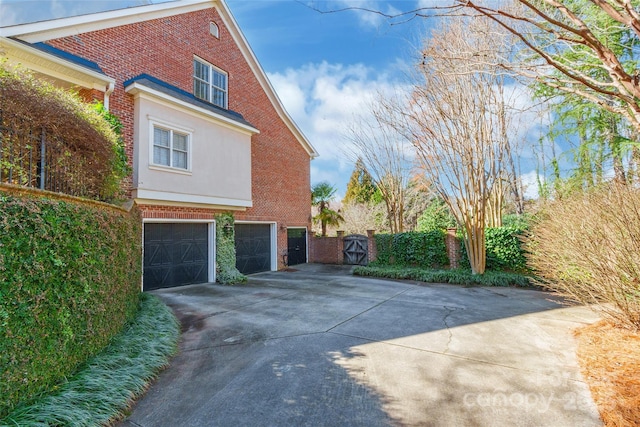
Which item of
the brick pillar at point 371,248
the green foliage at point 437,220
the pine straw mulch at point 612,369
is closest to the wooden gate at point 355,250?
the brick pillar at point 371,248

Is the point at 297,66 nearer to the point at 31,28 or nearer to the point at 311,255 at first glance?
the point at 31,28

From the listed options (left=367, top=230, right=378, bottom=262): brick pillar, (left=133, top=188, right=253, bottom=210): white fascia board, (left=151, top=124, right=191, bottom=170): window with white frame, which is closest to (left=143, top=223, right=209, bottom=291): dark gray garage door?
(left=133, top=188, right=253, bottom=210): white fascia board

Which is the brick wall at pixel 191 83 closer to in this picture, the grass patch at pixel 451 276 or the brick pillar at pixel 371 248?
the brick pillar at pixel 371 248

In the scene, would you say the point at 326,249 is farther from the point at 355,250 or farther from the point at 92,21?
Answer: the point at 92,21

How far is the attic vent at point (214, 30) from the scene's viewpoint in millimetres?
11527

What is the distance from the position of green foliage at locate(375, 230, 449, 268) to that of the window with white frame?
8325mm

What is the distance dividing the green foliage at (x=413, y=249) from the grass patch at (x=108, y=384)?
31.4ft

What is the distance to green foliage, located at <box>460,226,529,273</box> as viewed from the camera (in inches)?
400

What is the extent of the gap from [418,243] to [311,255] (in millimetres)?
6150

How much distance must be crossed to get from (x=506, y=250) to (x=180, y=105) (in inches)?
453

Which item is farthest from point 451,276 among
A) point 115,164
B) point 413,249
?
point 115,164

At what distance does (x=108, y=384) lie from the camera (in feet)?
10.3

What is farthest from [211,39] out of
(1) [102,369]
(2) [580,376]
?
(2) [580,376]

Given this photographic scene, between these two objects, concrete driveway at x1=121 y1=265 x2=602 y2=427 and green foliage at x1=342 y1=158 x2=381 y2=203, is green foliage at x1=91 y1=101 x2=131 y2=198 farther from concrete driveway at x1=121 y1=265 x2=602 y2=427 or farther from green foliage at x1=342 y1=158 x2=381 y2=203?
green foliage at x1=342 y1=158 x2=381 y2=203
